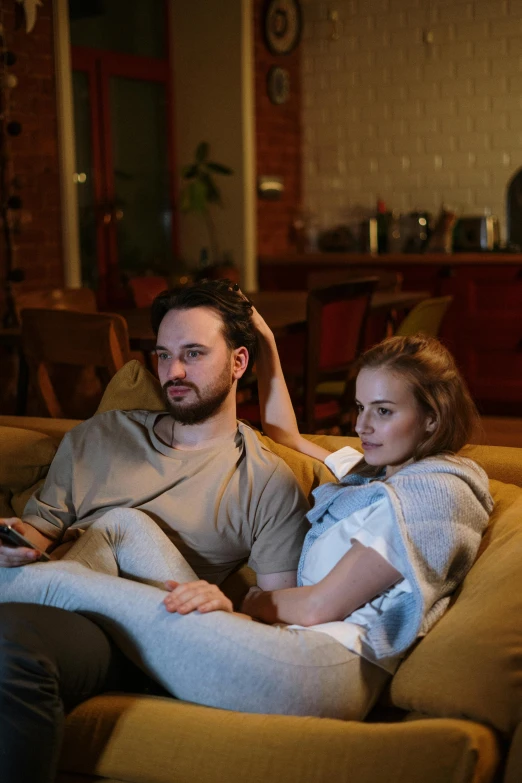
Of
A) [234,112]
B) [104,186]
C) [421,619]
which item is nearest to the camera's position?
[421,619]

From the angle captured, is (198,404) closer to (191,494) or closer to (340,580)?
(191,494)

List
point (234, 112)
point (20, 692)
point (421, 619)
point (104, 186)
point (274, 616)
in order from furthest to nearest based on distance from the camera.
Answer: point (234, 112), point (104, 186), point (274, 616), point (421, 619), point (20, 692)

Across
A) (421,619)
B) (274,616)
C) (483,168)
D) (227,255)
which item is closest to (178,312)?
(274,616)

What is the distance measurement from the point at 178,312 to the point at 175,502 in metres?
0.41

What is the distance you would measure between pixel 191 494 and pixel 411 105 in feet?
16.3

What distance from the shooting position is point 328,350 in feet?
12.7

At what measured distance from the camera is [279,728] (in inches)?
58.2

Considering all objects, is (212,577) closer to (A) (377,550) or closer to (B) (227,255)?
(A) (377,550)

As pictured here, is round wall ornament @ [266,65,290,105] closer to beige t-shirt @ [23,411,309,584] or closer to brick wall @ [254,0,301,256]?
brick wall @ [254,0,301,256]

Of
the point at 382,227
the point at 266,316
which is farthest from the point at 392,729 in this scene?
the point at 382,227

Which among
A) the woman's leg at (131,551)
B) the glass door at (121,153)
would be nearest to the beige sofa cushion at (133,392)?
the woman's leg at (131,551)

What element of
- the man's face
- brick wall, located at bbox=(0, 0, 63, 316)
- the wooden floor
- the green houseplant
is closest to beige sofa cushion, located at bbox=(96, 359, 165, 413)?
the man's face

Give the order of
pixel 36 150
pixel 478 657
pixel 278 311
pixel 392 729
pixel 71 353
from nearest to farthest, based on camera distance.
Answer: pixel 392 729, pixel 478 657, pixel 71 353, pixel 278 311, pixel 36 150

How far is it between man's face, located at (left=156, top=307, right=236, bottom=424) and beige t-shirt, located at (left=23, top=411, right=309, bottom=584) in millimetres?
95
